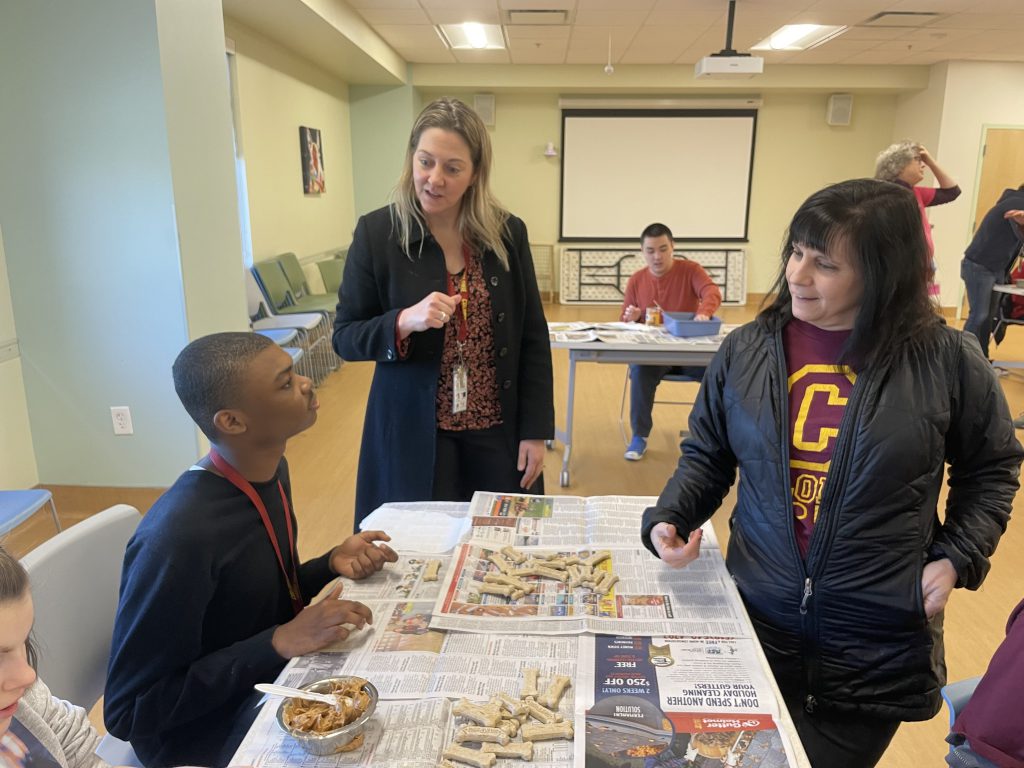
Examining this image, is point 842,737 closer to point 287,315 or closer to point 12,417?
point 12,417

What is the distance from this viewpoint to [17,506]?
2188 millimetres

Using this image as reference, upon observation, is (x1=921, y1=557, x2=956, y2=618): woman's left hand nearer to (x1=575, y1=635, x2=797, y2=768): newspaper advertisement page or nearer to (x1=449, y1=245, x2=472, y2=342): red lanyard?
(x1=575, y1=635, x2=797, y2=768): newspaper advertisement page

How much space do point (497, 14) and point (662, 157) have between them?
12.4ft

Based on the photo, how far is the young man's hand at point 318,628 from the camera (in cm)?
105

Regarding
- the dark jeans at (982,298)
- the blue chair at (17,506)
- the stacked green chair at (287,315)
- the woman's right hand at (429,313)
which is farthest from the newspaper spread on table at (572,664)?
the dark jeans at (982,298)

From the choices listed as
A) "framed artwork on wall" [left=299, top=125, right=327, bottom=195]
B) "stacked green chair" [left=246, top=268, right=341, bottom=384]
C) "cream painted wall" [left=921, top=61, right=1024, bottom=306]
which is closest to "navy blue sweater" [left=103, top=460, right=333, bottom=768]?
"stacked green chair" [left=246, top=268, right=341, bottom=384]

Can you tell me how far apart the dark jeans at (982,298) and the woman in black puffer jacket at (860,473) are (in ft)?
15.2

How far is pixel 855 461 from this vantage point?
1.12 m

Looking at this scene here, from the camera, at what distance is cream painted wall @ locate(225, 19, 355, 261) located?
5.42 meters

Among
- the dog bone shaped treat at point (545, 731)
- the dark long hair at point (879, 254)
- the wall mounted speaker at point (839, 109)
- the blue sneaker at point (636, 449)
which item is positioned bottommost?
the blue sneaker at point (636, 449)

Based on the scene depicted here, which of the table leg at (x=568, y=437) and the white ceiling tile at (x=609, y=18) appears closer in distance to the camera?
the table leg at (x=568, y=437)

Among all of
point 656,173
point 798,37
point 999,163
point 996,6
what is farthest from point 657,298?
point 999,163

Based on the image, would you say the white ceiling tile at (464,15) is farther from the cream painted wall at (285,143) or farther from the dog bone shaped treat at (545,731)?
the dog bone shaped treat at (545,731)

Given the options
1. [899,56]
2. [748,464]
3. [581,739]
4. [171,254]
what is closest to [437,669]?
[581,739]
